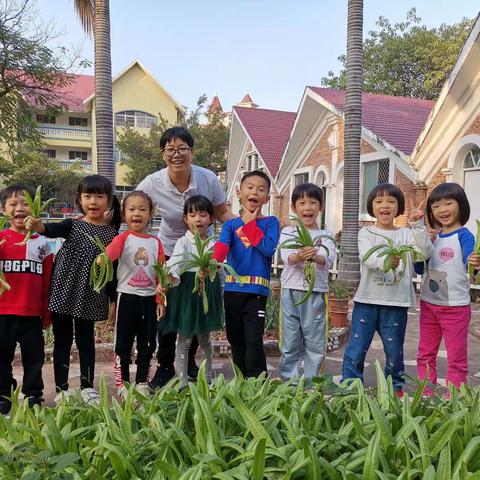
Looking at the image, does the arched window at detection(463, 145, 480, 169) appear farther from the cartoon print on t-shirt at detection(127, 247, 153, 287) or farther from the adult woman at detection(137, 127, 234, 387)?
the cartoon print on t-shirt at detection(127, 247, 153, 287)

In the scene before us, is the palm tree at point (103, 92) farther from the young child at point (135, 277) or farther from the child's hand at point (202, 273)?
the child's hand at point (202, 273)

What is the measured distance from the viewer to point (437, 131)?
10.0m

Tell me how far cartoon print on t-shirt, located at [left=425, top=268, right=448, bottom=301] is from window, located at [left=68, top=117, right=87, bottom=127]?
1458 inches

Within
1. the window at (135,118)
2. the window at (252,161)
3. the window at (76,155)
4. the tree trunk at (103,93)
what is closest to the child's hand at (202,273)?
the tree trunk at (103,93)

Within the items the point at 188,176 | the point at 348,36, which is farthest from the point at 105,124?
the point at 348,36

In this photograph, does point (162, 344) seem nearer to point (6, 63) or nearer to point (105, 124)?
point (105, 124)

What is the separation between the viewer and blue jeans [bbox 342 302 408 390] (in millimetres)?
3645

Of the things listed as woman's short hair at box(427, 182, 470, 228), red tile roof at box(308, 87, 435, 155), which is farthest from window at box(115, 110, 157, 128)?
woman's short hair at box(427, 182, 470, 228)

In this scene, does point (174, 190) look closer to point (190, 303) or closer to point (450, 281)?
point (190, 303)

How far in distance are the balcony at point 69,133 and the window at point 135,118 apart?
3134 millimetres

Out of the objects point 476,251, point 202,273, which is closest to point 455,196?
point 476,251

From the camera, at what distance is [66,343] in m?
3.62

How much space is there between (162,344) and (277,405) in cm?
220

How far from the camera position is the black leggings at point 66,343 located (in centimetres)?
358
